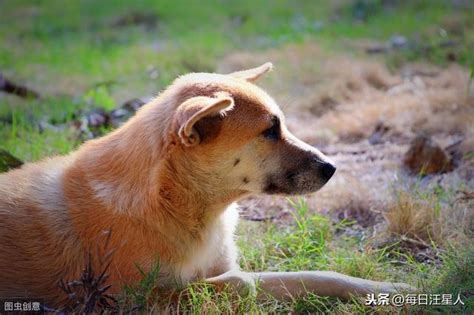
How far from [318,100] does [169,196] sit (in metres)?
4.32

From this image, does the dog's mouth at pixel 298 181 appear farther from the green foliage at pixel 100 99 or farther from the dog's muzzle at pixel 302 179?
the green foliage at pixel 100 99

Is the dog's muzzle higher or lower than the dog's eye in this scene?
lower

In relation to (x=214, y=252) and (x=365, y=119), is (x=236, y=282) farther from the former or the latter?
(x=365, y=119)

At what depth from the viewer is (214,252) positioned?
3713mm

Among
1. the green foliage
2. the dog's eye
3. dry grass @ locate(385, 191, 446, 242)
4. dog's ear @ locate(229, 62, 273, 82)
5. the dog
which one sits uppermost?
dog's ear @ locate(229, 62, 273, 82)

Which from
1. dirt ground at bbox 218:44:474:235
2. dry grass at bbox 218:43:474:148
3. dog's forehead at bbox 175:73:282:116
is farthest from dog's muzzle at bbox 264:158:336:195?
dry grass at bbox 218:43:474:148

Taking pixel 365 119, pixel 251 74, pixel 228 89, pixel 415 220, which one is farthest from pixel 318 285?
pixel 365 119

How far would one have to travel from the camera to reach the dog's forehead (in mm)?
3547

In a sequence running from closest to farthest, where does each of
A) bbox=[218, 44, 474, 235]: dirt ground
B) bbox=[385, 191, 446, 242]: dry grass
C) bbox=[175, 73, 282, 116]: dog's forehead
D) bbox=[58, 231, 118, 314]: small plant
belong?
bbox=[58, 231, 118, 314]: small plant, bbox=[175, 73, 282, 116]: dog's forehead, bbox=[385, 191, 446, 242]: dry grass, bbox=[218, 44, 474, 235]: dirt ground

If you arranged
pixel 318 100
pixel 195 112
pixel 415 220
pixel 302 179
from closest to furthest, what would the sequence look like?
A: pixel 195 112
pixel 302 179
pixel 415 220
pixel 318 100

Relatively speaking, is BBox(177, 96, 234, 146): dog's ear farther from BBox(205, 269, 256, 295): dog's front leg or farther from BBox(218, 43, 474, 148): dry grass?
BBox(218, 43, 474, 148): dry grass

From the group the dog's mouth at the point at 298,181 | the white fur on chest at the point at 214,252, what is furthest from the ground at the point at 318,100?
the dog's mouth at the point at 298,181

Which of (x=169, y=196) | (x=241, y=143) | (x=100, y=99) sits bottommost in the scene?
(x=100, y=99)

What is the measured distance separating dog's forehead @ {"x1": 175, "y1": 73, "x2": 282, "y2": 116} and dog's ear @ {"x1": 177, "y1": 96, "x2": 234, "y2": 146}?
15cm
